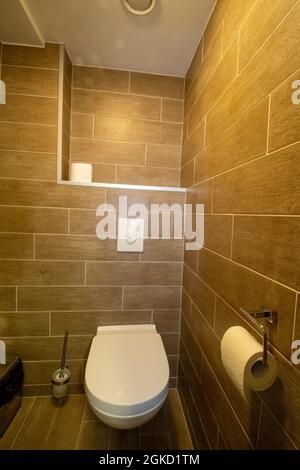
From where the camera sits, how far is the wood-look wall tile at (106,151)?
5.19ft

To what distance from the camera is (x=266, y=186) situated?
0.67 meters

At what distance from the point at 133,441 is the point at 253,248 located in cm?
135

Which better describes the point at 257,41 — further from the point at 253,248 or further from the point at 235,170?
the point at 253,248

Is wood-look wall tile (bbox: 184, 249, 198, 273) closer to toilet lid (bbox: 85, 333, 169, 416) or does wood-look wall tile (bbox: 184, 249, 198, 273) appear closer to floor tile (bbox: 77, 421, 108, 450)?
toilet lid (bbox: 85, 333, 169, 416)

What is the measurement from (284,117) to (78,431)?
1859mm

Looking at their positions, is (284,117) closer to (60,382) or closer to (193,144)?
(193,144)

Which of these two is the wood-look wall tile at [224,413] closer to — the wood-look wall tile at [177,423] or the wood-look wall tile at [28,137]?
the wood-look wall tile at [177,423]

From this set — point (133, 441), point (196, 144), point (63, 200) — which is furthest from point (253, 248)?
point (133, 441)

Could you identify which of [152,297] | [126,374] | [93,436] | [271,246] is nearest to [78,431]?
Result: [93,436]

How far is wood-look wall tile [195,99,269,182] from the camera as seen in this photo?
0.70m

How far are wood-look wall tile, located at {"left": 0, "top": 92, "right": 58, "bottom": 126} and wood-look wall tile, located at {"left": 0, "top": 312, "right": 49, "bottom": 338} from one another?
50.2 inches

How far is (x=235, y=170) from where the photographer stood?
85cm

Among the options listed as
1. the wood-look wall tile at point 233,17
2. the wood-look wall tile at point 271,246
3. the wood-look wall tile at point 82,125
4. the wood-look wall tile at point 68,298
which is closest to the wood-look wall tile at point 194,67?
the wood-look wall tile at point 233,17

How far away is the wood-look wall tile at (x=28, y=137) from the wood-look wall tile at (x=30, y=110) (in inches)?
1.5
